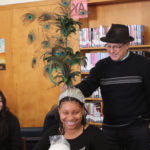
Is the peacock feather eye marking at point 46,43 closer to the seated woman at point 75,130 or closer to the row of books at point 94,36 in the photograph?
the seated woman at point 75,130

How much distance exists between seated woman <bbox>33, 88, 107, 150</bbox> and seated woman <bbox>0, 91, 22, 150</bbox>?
104cm

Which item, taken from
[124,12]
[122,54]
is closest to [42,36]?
[124,12]

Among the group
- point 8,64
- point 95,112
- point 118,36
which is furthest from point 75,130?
point 8,64

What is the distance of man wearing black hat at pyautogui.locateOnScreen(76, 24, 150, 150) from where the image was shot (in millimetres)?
2039

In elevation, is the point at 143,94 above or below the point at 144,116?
above

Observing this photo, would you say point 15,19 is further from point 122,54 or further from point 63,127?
point 63,127

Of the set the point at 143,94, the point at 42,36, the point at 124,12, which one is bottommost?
the point at 143,94

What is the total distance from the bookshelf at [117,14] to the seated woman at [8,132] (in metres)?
1.36

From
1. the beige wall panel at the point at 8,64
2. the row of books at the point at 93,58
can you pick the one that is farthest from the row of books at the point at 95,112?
the beige wall panel at the point at 8,64

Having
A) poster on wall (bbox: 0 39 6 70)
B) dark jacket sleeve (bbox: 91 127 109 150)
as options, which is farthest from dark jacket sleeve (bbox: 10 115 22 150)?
poster on wall (bbox: 0 39 6 70)

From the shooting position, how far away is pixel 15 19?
4105 mm

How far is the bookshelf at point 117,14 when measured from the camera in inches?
144

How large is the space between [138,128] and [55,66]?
846 millimetres

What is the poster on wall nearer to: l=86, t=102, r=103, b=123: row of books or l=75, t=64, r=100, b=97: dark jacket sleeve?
l=86, t=102, r=103, b=123: row of books
